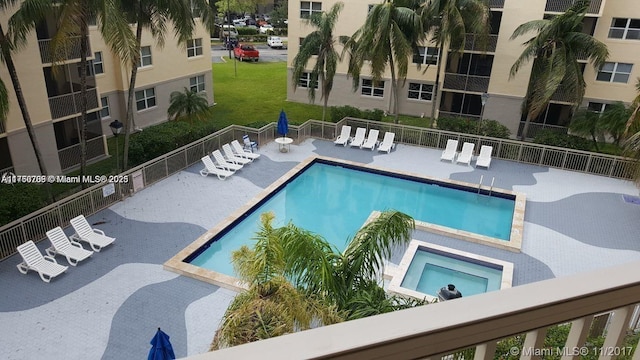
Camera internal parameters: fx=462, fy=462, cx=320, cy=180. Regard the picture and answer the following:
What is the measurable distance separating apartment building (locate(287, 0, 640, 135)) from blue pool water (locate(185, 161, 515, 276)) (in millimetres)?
6821

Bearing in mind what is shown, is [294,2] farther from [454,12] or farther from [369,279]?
[369,279]

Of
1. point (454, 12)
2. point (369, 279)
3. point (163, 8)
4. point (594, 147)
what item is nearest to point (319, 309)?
point (369, 279)

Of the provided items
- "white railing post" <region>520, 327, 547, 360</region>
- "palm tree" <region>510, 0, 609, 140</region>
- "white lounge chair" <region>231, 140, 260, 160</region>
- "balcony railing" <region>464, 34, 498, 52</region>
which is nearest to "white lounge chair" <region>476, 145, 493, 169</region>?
"palm tree" <region>510, 0, 609, 140</region>

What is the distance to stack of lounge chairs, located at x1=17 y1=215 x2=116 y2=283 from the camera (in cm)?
1216

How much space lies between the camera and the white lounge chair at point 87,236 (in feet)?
44.4

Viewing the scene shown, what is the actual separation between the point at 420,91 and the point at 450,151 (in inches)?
368

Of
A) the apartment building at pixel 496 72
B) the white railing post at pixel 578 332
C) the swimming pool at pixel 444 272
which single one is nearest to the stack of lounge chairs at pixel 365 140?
the apartment building at pixel 496 72

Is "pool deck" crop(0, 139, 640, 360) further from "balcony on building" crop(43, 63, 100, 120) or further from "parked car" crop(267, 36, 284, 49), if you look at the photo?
"parked car" crop(267, 36, 284, 49)

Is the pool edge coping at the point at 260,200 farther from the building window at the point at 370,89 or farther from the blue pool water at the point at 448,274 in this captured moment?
the building window at the point at 370,89

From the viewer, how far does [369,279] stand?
8.48 meters

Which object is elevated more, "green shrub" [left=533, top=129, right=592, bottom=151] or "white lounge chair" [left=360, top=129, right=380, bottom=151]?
"green shrub" [left=533, top=129, right=592, bottom=151]

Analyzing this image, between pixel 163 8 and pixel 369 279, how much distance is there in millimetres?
13039

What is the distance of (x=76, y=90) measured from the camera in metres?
20.8

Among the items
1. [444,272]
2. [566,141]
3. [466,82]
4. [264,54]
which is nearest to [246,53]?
[264,54]
